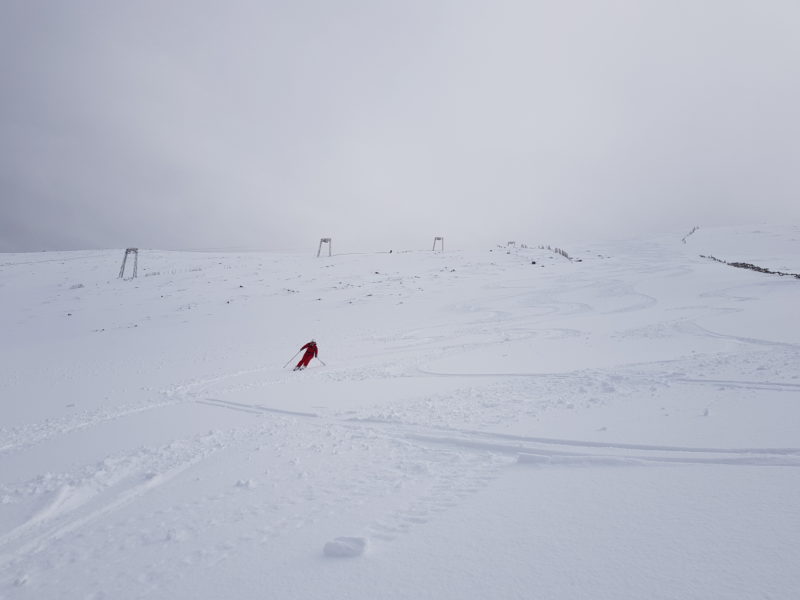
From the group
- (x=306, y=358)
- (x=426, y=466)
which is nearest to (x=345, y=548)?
(x=426, y=466)

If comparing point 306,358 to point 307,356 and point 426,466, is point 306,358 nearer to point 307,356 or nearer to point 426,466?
point 307,356

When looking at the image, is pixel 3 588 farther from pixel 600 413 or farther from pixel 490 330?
pixel 490 330

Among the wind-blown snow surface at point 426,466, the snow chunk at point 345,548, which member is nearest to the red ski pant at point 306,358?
the wind-blown snow surface at point 426,466

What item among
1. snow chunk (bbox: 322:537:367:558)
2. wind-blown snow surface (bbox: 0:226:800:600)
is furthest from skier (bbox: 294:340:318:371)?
snow chunk (bbox: 322:537:367:558)

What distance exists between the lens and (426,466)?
4883 mm

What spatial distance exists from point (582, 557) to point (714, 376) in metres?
5.98

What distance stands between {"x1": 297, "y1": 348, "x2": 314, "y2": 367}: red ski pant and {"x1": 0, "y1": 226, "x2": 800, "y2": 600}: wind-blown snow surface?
0.74m

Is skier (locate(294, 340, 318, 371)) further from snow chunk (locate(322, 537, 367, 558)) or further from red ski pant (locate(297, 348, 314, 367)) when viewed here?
snow chunk (locate(322, 537, 367, 558))

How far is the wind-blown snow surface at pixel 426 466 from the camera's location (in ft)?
10.1

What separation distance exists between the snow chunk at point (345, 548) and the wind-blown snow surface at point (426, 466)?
0.5 inches

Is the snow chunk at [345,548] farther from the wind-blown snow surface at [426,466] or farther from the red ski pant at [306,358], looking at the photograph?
the red ski pant at [306,358]

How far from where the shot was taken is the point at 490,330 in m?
15.6

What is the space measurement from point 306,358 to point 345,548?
30.0ft

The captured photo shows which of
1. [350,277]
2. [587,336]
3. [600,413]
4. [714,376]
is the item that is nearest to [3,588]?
[600,413]
